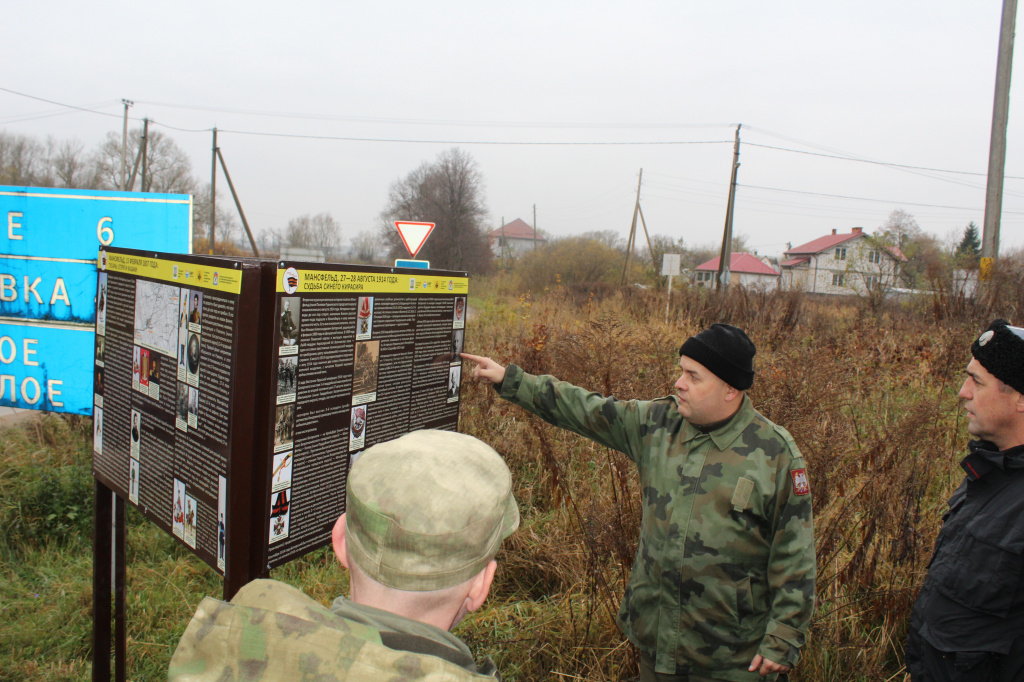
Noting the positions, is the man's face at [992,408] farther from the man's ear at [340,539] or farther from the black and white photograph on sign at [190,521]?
the black and white photograph on sign at [190,521]

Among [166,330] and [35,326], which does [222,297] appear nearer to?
[166,330]

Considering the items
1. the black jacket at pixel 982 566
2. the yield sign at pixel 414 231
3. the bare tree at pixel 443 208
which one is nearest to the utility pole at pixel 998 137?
the yield sign at pixel 414 231

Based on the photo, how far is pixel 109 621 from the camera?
247 centimetres

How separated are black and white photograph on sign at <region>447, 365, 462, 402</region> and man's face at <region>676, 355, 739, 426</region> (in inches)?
34.9

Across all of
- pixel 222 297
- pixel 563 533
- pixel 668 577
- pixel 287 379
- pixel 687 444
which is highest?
pixel 222 297

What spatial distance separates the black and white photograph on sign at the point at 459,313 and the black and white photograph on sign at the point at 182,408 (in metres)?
0.97

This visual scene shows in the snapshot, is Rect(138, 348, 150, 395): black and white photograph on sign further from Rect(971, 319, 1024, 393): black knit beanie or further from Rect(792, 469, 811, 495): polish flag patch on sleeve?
Rect(971, 319, 1024, 393): black knit beanie

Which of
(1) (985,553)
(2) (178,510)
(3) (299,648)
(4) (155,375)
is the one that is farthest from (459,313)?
(1) (985,553)

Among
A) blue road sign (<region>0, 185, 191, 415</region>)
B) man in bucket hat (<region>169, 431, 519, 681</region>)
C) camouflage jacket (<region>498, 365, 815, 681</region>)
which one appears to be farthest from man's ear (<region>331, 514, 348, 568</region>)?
blue road sign (<region>0, 185, 191, 415</region>)

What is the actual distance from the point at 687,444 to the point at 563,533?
70.8 inches

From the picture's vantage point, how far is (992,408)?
1.88 meters

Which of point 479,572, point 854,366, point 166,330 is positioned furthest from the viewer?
point 854,366

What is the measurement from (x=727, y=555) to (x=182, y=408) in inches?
71.3

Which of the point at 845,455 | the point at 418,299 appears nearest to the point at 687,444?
the point at 418,299
